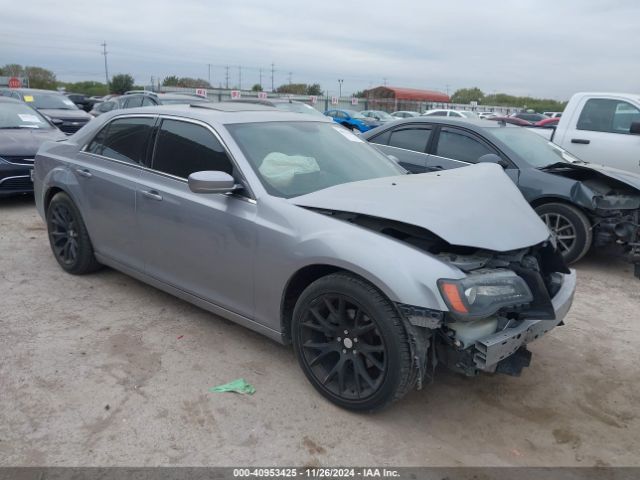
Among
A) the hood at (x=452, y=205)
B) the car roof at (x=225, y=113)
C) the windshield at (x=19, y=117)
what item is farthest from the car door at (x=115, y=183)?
the windshield at (x=19, y=117)

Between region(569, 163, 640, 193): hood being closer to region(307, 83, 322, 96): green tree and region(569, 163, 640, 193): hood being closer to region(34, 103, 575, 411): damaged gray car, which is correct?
region(34, 103, 575, 411): damaged gray car

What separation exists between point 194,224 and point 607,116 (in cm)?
690

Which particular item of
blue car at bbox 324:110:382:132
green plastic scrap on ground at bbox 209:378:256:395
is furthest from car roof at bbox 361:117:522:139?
blue car at bbox 324:110:382:132

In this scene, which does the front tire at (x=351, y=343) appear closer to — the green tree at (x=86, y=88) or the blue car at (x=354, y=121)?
the blue car at (x=354, y=121)

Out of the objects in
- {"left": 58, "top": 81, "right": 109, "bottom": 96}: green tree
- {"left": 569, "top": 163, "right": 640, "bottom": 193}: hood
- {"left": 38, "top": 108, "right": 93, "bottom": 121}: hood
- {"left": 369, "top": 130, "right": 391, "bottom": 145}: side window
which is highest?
{"left": 369, "top": 130, "right": 391, "bottom": 145}: side window

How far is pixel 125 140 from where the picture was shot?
15.0 feet

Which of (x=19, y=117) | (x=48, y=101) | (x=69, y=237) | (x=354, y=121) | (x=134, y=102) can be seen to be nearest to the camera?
(x=69, y=237)

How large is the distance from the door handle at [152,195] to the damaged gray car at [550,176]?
10.2 feet

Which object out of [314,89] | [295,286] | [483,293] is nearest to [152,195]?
[295,286]

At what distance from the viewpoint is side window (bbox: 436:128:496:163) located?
6516mm

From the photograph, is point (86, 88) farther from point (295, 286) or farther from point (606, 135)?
point (295, 286)

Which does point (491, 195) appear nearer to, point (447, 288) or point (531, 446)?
point (447, 288)

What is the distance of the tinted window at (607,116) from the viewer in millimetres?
7887

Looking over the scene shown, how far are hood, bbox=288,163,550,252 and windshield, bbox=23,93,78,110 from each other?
13.1m
